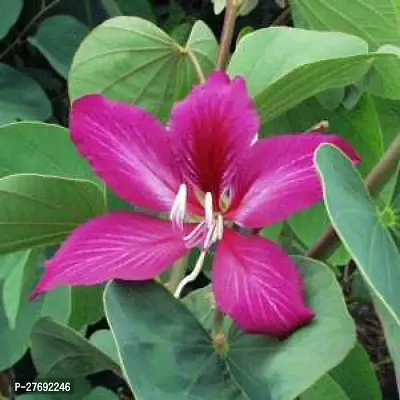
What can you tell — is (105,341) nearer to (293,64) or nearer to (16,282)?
(16,282)

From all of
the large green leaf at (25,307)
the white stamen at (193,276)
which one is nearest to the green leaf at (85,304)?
the large green leaf at (25,307)

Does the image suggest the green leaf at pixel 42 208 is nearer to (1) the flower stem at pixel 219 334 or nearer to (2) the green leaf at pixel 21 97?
(1) the flower stem at pixel 219 334

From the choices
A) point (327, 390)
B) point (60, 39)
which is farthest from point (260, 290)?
point (60, 39)

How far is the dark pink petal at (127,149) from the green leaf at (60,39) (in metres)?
0.73

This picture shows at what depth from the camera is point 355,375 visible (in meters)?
0.48

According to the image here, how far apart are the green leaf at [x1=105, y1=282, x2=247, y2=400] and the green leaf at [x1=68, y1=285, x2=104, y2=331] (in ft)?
0.43

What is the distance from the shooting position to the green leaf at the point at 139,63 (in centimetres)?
45

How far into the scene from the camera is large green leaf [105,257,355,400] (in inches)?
12.3

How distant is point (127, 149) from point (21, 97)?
0.77m

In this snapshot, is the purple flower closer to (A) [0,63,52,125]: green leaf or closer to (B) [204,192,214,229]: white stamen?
(B) [204,192,214,229]: white stamen

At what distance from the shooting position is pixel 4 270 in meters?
0.51

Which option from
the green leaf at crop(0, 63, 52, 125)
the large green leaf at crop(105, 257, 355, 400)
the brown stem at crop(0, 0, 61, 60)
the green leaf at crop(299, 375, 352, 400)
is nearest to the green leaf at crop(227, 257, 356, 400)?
the large green leaf at crop(105, 257, 355, 400)

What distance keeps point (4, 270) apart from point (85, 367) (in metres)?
0.09

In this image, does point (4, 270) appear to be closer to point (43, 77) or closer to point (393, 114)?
point (393, 114)
